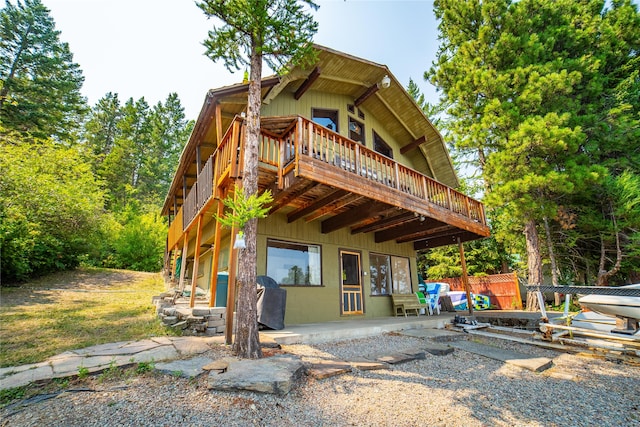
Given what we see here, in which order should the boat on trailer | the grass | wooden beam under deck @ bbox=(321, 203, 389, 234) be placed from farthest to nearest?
wooden beam under deck @ bbox=(321, 203, 389, 234) → the boat on trailer → the grass

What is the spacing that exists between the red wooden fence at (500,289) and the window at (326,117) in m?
11.0

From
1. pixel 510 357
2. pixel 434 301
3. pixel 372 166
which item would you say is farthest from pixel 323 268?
pixel 434 301

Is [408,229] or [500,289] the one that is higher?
[408,229]

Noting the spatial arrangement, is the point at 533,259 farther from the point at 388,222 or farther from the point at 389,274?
the point at 388,222

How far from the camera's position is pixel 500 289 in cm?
1360

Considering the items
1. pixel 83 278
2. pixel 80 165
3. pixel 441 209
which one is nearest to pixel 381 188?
pixel 441 209

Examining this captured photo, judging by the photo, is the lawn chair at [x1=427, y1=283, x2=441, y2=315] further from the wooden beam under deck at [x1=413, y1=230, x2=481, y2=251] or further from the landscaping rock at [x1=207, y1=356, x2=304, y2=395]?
the landscaping rock at [x1=207, y1=356, x2=304, y2=395]

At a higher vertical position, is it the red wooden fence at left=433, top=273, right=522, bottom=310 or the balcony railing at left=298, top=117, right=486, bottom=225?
the balcony railing at left=298, top=117, right=486, bottom=225

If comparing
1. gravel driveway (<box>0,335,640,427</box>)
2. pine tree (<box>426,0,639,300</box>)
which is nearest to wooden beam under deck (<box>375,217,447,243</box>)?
pine tree (<box>426,0,639,300</box>)

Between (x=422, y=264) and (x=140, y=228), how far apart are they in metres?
18.5

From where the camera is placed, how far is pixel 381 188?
657 cm

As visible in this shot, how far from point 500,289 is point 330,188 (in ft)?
39.3

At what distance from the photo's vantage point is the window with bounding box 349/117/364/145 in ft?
31.3

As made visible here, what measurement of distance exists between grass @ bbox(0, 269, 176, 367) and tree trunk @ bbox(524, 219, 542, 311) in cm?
1238
